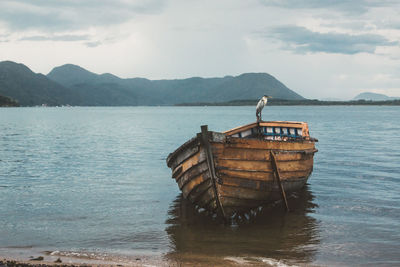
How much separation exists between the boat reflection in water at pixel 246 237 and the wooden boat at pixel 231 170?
2.21 ft

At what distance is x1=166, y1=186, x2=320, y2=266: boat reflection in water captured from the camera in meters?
11.1

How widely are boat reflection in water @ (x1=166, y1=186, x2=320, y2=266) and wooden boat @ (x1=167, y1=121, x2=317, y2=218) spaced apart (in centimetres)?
67

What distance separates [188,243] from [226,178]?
2.39 m

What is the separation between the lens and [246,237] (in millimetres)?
12867

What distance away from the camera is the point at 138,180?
2292cm

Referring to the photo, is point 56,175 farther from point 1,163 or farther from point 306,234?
point 306,234

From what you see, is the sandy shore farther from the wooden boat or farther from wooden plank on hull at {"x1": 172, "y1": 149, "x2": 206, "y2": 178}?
wooden plank on hull at {"x1": 172, "y1": 149, "x2": 206, "y2": 178}

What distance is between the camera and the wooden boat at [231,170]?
13016mm

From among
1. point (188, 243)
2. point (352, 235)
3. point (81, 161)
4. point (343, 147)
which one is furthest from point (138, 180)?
point (343, 147)

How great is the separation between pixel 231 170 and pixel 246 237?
216cm

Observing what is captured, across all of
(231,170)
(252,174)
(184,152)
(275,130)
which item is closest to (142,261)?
(231,170)

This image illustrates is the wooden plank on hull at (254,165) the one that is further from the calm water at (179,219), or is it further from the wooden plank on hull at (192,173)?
the calm water at (179,219)

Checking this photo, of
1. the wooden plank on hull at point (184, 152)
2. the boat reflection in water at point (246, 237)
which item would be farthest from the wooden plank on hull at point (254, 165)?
the boat reflection in water at point (246, 237)

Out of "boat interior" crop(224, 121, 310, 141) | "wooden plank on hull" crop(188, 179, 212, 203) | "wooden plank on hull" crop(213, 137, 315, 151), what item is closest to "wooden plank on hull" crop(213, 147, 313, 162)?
"wooden plank on hull" crop(213, 137, 315, 151)
